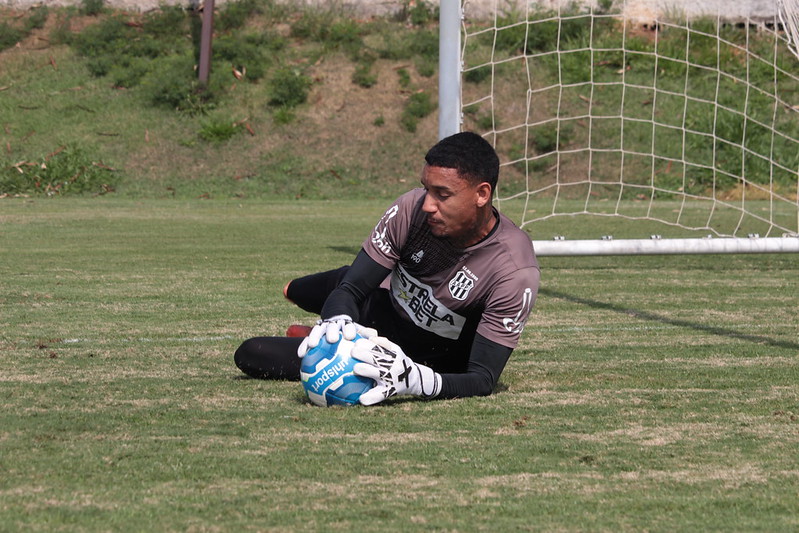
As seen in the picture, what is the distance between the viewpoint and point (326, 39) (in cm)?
2930

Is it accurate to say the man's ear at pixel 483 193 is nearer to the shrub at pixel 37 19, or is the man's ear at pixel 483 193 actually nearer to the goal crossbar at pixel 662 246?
the goal crossbar at pixel 662 246

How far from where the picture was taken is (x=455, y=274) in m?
5.06

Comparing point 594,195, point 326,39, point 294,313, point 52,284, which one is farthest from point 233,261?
point 326,39

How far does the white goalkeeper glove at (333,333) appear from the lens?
4.70 m

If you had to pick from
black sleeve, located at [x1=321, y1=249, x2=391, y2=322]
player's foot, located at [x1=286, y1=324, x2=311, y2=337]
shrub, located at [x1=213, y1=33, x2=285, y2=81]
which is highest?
black sleeve, located at [x1=321, y1=249, x2=391, y2=322]

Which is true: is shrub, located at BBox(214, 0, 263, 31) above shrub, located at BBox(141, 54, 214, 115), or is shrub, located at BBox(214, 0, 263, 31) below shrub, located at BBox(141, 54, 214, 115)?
above

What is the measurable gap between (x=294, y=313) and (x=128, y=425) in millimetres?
3538

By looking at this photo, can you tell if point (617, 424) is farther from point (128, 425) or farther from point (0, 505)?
point (0, 505)

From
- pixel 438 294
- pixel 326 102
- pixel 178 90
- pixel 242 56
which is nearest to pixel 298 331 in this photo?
pixel 438 294

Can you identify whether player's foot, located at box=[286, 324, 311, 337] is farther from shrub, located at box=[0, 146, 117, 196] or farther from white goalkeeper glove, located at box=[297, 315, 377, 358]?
shrub, located at box=[0, 146, 117, 196]

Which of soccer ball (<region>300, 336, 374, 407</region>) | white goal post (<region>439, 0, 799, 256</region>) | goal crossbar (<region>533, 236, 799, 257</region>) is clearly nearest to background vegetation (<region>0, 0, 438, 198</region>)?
white goal post (<region>439, 0, 799, 256</region>)

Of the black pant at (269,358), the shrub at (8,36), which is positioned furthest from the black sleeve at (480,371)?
the shrub at (8,36)

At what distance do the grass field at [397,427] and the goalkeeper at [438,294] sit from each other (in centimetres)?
14

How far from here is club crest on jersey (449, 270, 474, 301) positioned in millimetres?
5031
